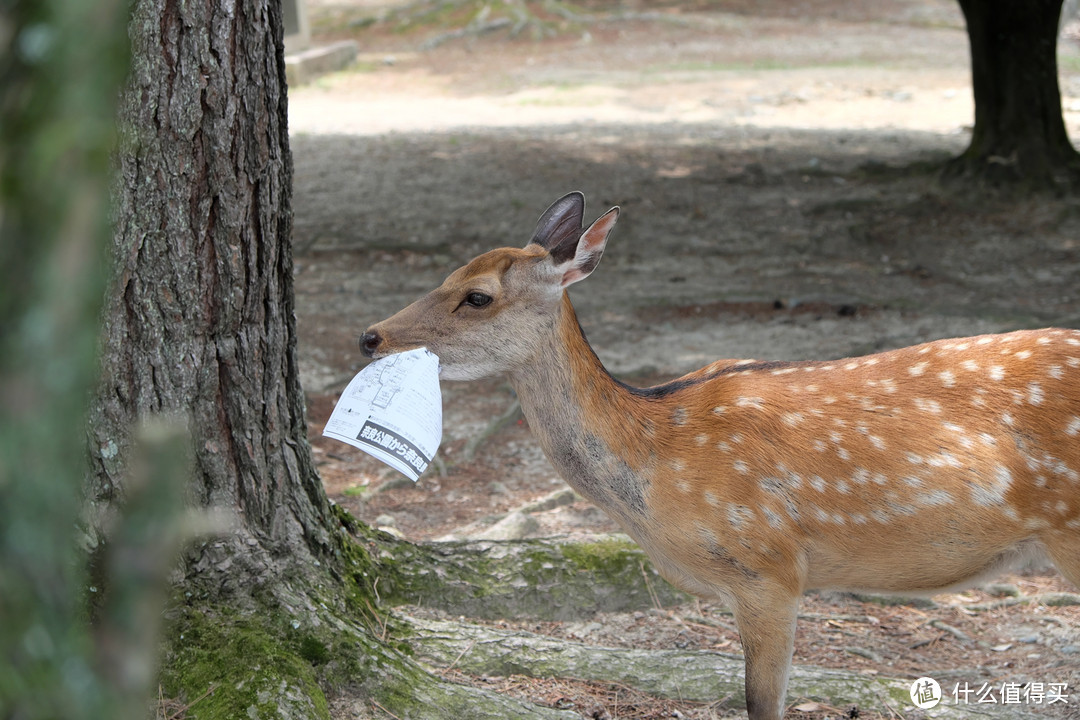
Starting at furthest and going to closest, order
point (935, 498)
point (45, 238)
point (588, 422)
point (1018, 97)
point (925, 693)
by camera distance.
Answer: point (1018, 97) → point (925, 693) → point (588, 422) → point (935, 498) → point (45, 238)

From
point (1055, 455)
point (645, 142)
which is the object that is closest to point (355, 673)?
point (1055, 455)

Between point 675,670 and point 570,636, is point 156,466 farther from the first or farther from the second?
point 570,636

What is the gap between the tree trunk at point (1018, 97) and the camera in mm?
10438

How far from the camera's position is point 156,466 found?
0.92 metres

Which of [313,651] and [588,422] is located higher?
[588,422]

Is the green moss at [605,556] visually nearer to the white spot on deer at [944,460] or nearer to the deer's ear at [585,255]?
the deer's ear at [585,255]

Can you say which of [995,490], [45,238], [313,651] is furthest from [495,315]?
[45,238]

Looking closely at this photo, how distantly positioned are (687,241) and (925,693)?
650 cm

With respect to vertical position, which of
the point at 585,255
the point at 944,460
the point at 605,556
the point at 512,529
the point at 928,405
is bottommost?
the point at 512,529

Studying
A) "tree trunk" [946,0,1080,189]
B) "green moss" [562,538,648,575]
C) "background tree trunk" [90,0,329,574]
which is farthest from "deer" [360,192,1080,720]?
"tree trunk" [946,0,1080,189]

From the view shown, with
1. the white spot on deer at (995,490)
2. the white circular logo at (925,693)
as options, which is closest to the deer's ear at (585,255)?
the white spot on deer at (995,490)

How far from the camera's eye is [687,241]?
956 centimetres

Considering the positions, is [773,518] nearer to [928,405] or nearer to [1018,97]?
[928,405]

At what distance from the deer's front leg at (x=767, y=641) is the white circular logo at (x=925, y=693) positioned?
54cm
